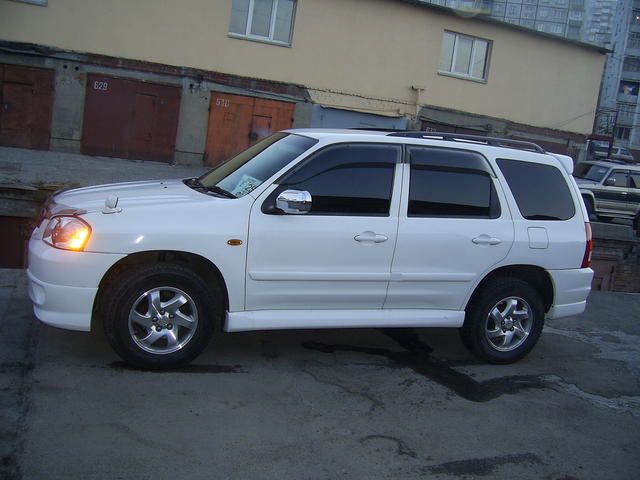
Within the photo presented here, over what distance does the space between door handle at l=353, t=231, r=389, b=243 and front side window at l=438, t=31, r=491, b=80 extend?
60.7ft

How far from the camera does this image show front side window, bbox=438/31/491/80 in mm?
22594

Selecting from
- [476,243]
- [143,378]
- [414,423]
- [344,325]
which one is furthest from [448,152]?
[143,378]

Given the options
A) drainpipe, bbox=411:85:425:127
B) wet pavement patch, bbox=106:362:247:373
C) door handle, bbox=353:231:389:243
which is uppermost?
drainpipe, bbox=411:85:425:127

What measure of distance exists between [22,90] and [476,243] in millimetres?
16214

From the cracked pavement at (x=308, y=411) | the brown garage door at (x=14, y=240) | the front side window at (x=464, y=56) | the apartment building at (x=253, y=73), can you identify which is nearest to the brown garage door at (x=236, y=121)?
the apartment building at (x=253, y=73)

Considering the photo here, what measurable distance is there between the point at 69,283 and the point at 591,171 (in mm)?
15888

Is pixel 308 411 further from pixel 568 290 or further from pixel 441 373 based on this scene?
pixel 568 290

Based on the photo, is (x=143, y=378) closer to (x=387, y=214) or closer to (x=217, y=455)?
(x=217, y=455)

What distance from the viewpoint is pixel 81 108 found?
18.9 meters

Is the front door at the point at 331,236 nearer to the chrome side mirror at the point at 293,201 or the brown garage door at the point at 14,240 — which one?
the chrome side mirror at the point at 293,201

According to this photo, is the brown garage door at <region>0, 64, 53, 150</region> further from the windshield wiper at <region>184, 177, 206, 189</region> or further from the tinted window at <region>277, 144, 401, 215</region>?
the tinted window at <region>277, 144, 401, 215</region>

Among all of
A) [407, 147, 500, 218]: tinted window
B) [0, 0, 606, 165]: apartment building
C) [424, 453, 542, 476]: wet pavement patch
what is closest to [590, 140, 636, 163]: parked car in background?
[0, 0, 606, 165]: apartment building

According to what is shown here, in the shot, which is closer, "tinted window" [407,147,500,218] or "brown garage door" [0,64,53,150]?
"tinted window" [407,147,500,218]

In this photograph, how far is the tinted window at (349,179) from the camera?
5141mm
